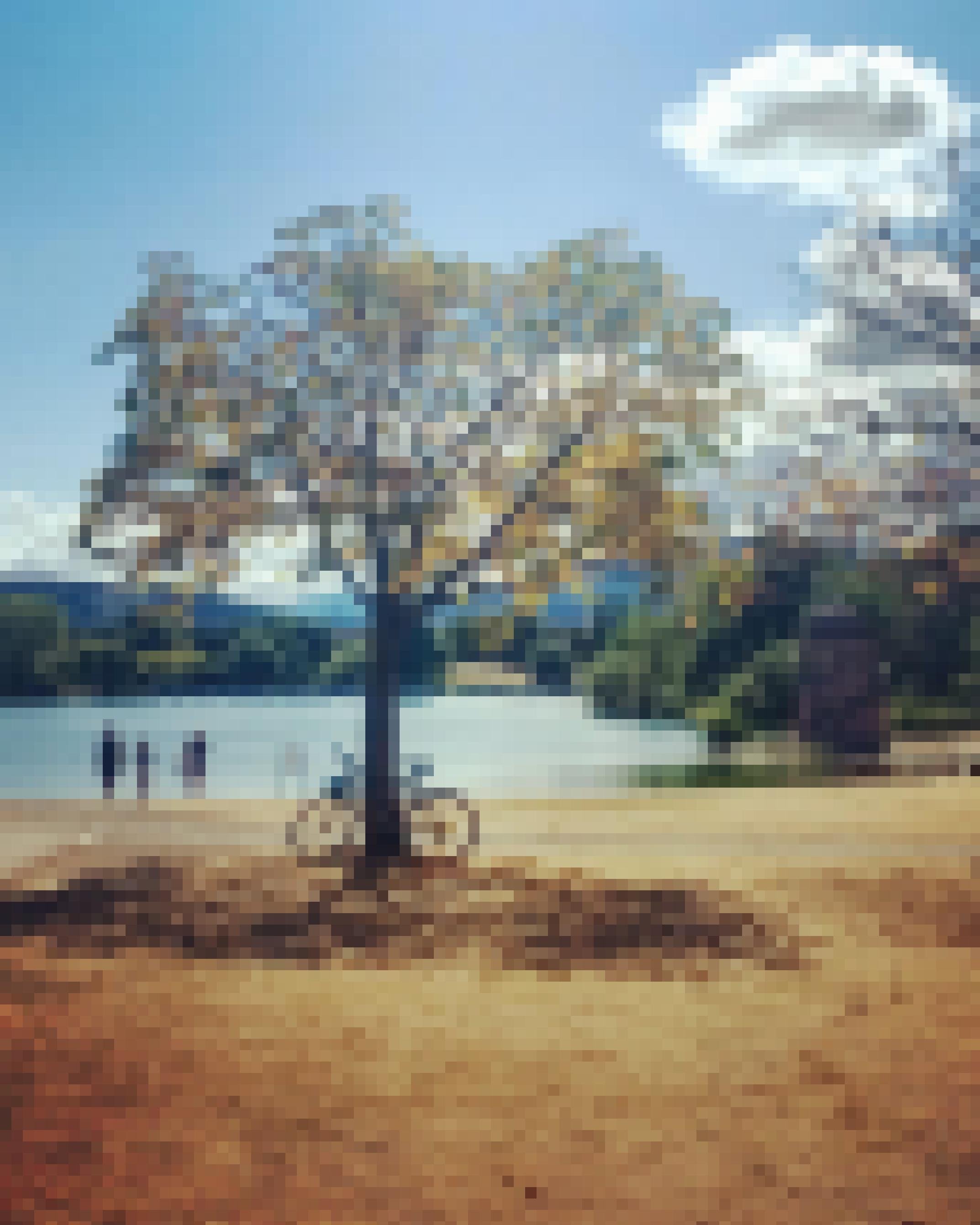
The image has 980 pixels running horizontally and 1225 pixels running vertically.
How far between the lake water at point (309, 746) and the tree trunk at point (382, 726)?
231 mm

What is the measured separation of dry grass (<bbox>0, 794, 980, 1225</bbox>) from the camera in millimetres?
3047

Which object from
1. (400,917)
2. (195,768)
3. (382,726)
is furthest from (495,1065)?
(195,768)

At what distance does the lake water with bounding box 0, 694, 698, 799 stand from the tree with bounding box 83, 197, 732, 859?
1363mm

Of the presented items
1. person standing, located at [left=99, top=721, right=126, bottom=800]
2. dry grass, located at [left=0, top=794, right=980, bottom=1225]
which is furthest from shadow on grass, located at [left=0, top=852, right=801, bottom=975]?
person standing, located at [left=99, top=721, right=126, bottom=800]

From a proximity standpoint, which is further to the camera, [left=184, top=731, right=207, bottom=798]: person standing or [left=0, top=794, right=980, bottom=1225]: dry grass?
[left=184, top=731, right=207, bottom=798]: person standing

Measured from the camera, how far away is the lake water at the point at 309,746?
12555 millimetres

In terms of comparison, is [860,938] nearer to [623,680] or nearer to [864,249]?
[864,249]

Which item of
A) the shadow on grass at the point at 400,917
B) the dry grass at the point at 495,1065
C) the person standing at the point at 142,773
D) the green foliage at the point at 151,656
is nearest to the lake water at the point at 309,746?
the person standing at the point at 142,773

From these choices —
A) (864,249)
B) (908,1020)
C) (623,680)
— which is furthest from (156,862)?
(623,680)

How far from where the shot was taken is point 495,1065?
3.85 meters

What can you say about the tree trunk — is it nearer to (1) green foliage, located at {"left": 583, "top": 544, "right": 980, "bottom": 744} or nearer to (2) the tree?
(2) the tree

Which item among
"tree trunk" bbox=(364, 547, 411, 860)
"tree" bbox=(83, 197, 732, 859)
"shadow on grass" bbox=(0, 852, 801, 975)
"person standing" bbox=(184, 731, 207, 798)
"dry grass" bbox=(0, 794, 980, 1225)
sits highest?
"tree" bbox=(83, 197, 732, 859)

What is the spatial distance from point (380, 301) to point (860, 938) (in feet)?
13.1

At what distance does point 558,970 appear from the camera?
192 inches
